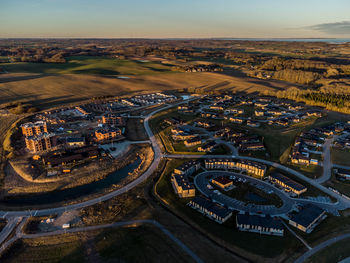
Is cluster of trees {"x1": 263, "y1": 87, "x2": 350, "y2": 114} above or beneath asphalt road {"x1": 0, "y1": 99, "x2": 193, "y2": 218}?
above

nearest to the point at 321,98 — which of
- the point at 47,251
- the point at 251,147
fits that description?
the point at 251,147

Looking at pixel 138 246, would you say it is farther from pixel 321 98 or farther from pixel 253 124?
pixel 321 98

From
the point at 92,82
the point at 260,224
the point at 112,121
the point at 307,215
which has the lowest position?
the point at 260,224

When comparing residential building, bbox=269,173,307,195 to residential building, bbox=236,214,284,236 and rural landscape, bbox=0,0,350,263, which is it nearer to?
rural landscape, bbox=0,0,350,263

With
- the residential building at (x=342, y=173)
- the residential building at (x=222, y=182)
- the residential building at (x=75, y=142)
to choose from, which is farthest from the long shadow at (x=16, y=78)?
the residential building at (x=342, y=173)

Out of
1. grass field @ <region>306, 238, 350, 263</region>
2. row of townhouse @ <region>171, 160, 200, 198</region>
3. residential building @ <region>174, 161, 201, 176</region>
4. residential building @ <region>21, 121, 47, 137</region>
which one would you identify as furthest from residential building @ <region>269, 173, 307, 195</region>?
residential building @ <region>21, 121, 47, 137</region>

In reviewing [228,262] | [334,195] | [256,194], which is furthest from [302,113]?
[228,262]

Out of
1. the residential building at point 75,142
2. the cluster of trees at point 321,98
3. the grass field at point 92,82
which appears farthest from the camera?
the grass field at point 92,82

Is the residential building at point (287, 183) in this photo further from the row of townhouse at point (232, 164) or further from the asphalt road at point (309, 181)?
the row of townhouse at point (232, 164)
